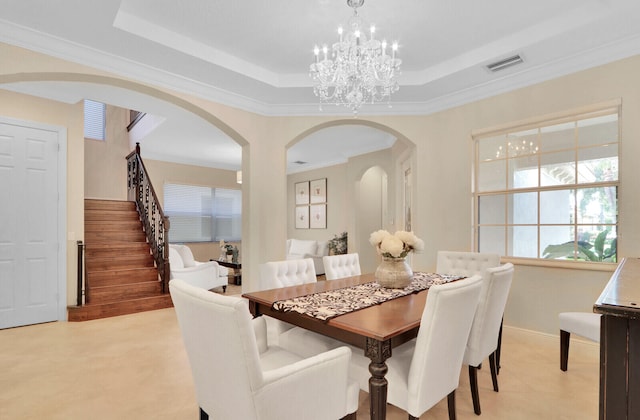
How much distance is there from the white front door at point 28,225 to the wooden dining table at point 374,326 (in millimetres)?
3421

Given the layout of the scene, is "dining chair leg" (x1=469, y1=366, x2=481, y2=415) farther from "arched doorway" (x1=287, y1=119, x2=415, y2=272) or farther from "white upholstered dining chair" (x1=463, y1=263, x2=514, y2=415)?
"arched doorway" (x1=287, y1=119, x2=415, y2=272)

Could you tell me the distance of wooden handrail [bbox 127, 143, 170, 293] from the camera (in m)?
5.17

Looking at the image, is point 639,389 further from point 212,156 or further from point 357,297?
point 212,156

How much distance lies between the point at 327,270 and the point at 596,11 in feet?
9.84

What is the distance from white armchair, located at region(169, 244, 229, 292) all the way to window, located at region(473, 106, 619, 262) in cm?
413

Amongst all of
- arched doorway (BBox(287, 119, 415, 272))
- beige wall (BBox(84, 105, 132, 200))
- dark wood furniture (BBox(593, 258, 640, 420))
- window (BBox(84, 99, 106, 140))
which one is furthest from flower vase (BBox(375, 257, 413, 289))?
window (BBox(84, 99, 106, 140))

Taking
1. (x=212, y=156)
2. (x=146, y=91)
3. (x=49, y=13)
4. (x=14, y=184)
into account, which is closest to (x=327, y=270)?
(x=146, y=91)

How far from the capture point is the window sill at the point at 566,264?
3.00 m

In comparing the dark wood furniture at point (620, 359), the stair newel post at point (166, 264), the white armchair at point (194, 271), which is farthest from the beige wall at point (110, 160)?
the dark wood furniture at point (620, 359)

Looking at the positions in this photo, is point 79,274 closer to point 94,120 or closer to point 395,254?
point 395,254

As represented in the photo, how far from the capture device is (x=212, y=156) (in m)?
7.86

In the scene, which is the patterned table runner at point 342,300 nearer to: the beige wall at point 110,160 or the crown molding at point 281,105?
the crown molding at point 281,105

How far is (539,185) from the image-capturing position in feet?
11.6

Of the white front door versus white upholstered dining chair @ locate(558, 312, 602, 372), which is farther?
the white front door
